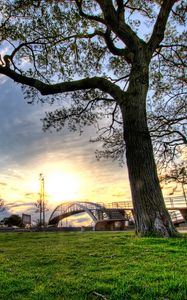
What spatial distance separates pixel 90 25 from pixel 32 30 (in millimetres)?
2800

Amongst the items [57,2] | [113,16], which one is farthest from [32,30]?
[113,16]

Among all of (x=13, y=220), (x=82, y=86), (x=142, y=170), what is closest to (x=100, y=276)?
(x=142, y=170)

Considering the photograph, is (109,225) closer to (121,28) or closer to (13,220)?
(13,220)

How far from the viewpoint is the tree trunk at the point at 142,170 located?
23.2 ft

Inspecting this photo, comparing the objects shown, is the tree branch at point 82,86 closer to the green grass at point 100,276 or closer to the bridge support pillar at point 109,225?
the green grass at point 100,276

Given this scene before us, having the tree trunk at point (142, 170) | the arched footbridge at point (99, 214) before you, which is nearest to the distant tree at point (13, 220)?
the arched footbridge at point (99, 214)

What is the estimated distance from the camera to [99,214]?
38750 millimetres

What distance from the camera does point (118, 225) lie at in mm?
26016

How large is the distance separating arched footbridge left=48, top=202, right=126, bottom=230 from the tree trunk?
740 inches

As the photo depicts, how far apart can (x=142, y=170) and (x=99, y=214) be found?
106ft

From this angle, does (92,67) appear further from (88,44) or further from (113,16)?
(113,16)

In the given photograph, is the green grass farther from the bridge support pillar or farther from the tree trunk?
the bridge support pillar

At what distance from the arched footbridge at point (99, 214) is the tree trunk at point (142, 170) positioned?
18795 mm

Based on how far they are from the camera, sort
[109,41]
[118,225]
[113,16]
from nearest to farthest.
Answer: [113,16], [109,41], [118,225]
